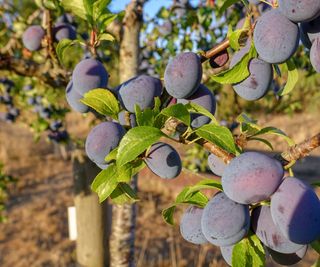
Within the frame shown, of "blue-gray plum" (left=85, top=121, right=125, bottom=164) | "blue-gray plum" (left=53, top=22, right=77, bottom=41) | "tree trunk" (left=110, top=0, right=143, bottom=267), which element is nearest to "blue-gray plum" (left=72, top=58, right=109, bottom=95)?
"blue-gray plum" (left=85, top=121, right=125, bottom=164)

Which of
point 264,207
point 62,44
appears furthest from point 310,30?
point 62,44

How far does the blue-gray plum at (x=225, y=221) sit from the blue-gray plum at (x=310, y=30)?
290 millimetres

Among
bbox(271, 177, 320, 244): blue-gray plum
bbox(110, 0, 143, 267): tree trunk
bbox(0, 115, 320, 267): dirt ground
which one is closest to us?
bbox(271, 177, 320, 244): blue-gray plum

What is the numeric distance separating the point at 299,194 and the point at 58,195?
5056 mm

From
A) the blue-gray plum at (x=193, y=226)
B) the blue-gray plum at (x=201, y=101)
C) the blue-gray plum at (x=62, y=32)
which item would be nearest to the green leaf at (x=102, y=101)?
the blue-gray plum at (x=201, y=101)

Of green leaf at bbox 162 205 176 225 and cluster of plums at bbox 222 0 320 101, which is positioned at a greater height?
cluster of plums at bbox 222 0 320 101

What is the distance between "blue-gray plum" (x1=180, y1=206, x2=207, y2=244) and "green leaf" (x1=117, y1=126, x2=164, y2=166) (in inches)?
6.5

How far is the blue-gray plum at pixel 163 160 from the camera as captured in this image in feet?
2.13

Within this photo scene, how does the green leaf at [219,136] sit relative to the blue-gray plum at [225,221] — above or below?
above

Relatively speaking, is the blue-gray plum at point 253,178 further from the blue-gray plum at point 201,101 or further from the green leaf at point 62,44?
the green leaf at point 62,44

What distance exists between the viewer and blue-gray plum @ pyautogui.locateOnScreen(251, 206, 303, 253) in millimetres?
540

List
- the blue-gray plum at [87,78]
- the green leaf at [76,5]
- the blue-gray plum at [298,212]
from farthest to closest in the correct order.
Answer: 1. the green leaf at [76,5]
2. the blue-gray plum at [87,78]
3. the blue-gray plum at [298,212]

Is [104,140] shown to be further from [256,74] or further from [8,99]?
[8,99]

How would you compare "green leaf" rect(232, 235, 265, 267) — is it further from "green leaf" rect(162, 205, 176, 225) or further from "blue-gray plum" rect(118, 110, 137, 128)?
"blue-gray plum" rect(118, 110, 137, 128)
